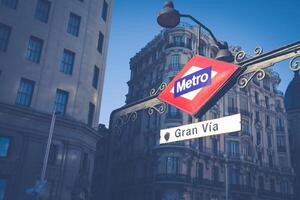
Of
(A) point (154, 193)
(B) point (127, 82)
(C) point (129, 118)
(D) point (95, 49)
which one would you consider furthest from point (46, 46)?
(B) point (127, 82)

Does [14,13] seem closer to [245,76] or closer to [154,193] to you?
[245,76]

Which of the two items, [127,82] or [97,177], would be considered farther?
[127,82]

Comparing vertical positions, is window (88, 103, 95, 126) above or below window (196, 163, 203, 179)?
above

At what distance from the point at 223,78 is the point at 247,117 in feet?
157

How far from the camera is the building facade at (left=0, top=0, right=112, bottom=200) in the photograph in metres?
20.5

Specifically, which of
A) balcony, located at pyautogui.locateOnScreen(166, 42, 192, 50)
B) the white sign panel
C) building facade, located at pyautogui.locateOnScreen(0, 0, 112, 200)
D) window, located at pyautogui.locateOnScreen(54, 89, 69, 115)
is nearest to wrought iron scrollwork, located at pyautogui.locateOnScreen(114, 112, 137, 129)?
the white sign panel

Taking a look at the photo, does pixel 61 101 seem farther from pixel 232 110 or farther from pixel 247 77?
pixel 232 110

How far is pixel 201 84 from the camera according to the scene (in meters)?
5.34

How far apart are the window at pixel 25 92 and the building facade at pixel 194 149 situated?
1774cm

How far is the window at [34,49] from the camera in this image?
22.9 m

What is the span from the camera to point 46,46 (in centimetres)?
2367

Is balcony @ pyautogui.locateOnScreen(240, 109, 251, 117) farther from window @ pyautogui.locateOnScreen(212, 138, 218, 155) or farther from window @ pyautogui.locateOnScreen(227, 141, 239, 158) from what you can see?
window @ pyautogui.locateOnScreen(212, 138, 218, 155)

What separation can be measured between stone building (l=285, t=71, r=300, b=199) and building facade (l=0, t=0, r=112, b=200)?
4683cm

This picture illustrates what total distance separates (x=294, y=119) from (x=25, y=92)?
56.7m
